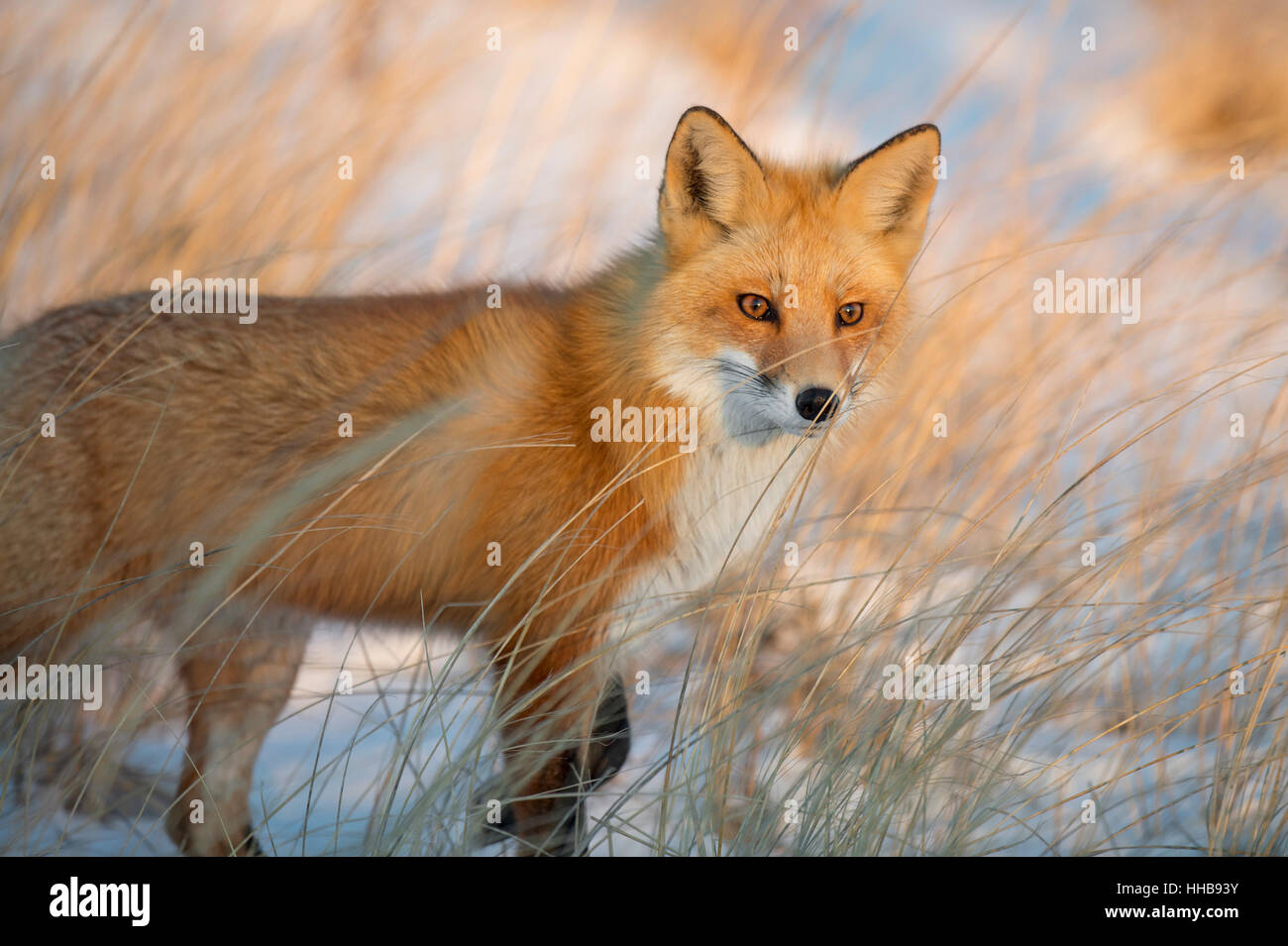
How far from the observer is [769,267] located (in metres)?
2.39

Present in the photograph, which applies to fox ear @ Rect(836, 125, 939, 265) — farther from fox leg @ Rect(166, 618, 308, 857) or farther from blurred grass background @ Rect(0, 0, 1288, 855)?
fox leg @ Rect(166, 618, 308, 857)

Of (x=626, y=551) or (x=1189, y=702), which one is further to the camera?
(x=1189, y=702)

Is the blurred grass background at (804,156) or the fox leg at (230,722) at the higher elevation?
the blurred grass background at (804,156)

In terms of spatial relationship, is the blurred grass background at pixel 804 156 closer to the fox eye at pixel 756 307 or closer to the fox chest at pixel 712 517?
the fox chest at pixel 712 517

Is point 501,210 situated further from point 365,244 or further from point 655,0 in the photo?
point 655,0

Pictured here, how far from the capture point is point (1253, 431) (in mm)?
3078

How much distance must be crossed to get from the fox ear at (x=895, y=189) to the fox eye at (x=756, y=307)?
0.36 meters

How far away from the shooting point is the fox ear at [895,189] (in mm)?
2316

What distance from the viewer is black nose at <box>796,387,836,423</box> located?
7.04 feet

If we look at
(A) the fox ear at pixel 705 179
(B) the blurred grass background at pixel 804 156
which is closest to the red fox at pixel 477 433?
(A) the fox ear at pixel 705 179

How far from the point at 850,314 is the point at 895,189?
0.36m

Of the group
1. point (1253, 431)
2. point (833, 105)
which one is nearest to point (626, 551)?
point (833, 105)

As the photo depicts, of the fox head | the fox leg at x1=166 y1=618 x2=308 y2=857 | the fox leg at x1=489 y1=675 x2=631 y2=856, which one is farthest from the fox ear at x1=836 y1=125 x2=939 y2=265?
the fox leg at x1=166 y1=618 x2=308 y2=857

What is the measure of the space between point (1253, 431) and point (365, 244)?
308cm
